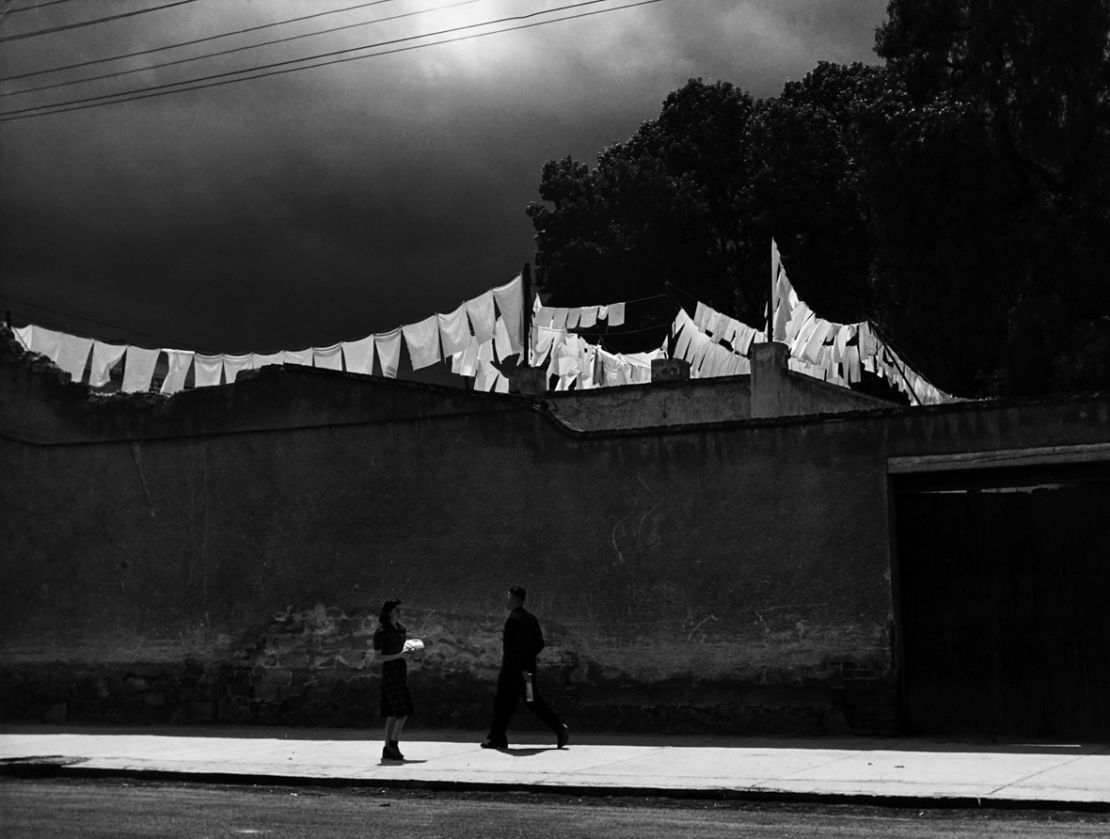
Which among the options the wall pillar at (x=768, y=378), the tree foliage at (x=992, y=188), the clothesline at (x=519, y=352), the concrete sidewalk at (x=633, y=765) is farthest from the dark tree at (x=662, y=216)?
the concrete sidewalk at (x=633, y=765)

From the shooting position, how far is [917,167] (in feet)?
102

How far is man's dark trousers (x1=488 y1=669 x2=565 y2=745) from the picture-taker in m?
13.1

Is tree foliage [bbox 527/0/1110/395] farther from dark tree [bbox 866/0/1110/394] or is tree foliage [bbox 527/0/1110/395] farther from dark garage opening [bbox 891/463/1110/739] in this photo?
dark garage opening [bbox 891/463/1110/739]

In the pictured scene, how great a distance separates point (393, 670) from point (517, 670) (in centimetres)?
124

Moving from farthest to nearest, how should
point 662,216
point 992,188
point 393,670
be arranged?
point 662,216, point 992,188, point 393,670

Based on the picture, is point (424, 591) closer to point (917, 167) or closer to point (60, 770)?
point (60, 770)

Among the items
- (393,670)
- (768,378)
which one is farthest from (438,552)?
(768,378)

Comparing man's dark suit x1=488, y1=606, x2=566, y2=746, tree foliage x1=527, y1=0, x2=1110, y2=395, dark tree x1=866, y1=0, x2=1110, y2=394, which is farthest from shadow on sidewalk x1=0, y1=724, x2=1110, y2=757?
dark tree x1=866, y1=0, x2=1110, y2=394

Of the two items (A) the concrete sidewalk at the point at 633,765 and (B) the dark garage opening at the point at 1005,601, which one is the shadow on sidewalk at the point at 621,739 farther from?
(B) the dark garage opening at the point at 1005,601

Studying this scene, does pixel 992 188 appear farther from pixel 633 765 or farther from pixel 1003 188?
pixel 633 765

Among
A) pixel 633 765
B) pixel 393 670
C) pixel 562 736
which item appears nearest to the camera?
pixel 633 765

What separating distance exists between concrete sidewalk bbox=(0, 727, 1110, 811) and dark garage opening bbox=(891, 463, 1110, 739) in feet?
2.34

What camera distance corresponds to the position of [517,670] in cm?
1330

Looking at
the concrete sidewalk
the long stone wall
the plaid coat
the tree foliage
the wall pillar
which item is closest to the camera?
the concrete sidewalk
